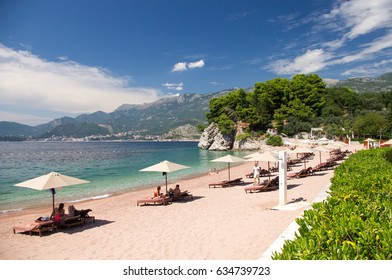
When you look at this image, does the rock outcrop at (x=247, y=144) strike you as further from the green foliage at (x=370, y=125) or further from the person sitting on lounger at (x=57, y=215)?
the person sitting on lounger at (x=57, y=215)

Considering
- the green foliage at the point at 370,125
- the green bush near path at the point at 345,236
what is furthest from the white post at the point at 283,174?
the green foliage at the point at 370,125

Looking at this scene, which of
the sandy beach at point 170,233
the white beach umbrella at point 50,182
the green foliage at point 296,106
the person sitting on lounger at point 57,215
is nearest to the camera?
the sandy beach at point 170,233

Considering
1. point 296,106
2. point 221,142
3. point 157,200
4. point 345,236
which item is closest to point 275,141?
point 296,106

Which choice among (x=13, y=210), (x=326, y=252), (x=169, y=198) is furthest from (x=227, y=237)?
(x=13, y=210)

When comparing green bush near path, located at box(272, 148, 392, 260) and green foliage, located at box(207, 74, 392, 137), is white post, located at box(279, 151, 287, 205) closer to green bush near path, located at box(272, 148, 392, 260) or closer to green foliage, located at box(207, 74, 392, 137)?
green bush near path, located at box(272, 148, 392, 260)

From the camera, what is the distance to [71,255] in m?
7.11

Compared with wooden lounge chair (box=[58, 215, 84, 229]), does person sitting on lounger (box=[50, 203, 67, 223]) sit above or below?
above

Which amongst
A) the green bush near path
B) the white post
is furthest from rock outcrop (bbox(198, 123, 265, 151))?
the green bush near path

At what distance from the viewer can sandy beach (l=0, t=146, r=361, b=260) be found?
6773 mm

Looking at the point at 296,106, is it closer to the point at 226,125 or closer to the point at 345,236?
the point at 226,125

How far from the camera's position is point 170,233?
27.3ft

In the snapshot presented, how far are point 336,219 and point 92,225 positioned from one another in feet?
28.5

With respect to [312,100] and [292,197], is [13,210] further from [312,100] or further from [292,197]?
[312,100]

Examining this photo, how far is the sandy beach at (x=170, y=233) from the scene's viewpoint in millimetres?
6773
